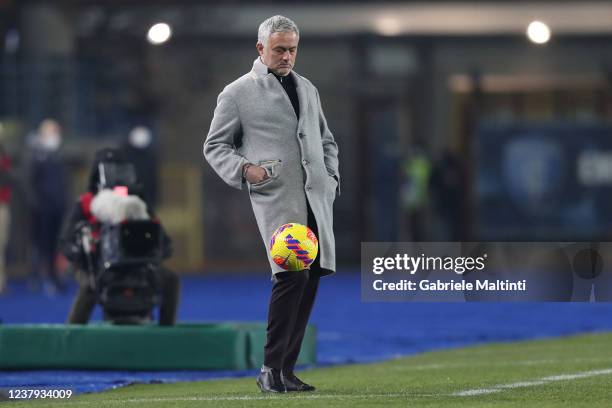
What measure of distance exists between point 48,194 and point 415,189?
8.81 meters

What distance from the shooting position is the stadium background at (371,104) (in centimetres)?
3027

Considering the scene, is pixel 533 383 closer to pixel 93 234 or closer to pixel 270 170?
pixel 270 170

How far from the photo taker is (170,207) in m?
31.3

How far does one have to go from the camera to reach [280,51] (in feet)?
31.8

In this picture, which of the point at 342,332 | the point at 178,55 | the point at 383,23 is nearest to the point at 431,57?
the point at 383,23

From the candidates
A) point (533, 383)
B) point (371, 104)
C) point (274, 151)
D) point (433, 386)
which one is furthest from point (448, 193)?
point (274, 151)

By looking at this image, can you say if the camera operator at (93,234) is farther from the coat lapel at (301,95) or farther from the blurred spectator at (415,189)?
the blurred spectator at (415,189)

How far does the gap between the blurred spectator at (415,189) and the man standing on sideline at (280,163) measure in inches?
829

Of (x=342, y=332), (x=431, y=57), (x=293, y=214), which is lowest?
(x=342, y=332)

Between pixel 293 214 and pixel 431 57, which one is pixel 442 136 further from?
pixel 293 214

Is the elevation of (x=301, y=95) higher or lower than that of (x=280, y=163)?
higher

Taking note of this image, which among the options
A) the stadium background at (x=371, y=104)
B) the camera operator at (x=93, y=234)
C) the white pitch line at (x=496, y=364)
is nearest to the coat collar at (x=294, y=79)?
the white pitch line at (x=496, y=364)

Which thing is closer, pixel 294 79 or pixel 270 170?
pixel 270 170

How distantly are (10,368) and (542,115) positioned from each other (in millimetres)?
20961
